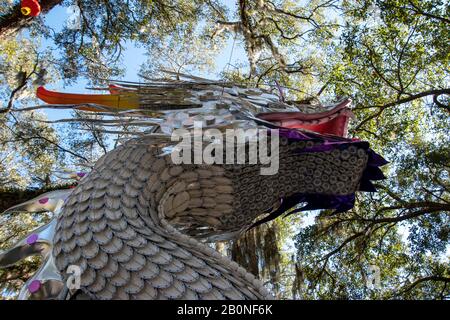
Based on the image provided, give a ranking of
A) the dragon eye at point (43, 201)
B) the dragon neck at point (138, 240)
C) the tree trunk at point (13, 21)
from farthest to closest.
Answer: the tree trunk at point (13, 21), the dragon eye at point (43, 201), the dragon neck at point (138, 240)

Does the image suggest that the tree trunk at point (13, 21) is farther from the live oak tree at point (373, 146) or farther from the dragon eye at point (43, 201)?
the dragon eye at point (43, 201)

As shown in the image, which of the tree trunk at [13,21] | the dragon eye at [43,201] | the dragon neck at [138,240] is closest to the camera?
the dragon neck at [138,240]

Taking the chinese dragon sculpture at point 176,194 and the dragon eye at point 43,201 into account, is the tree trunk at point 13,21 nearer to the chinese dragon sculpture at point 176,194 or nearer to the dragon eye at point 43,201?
the chinese dragon sculpture at point 176,194

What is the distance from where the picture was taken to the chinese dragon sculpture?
2.24 m

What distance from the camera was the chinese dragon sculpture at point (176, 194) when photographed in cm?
224

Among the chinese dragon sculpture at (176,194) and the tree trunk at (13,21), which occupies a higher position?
the tree trunk at (13,21)

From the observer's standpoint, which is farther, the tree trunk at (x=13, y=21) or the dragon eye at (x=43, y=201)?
the tree trunk at (x=13, y=21)

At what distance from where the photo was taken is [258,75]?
893 cm

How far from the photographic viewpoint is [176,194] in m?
2.85

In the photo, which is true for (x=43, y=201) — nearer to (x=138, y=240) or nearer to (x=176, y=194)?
(x=176, y=194)

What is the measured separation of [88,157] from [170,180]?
609 cm

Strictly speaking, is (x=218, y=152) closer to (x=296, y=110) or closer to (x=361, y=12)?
(x=296, y=110)

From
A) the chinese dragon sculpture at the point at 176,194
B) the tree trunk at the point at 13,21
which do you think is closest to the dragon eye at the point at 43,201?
the chinese dragon sculpture at the point at 176,194

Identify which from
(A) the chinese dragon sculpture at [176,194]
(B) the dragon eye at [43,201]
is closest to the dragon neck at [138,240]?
(A) the chinese dragon sculpture at [176,194]
